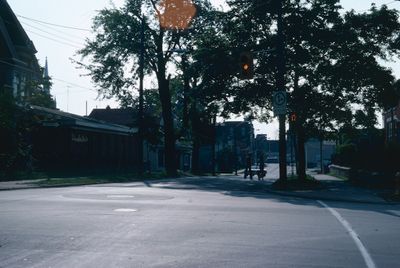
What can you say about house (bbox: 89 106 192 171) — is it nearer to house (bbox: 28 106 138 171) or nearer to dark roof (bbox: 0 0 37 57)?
house (bbox: 28 106 138 171)

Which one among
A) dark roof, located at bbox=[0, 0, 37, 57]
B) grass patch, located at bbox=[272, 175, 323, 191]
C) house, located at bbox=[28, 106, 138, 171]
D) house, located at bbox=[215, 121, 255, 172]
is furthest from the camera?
house, located at bbox=[215, 121, 255, 172]

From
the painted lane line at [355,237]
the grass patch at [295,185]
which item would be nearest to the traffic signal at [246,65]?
the grass patch at [295,185]

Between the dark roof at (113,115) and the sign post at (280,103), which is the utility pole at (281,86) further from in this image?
the dark roof at (113,115)

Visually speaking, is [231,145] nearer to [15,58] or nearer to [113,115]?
[113,115]

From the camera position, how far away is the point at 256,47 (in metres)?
29.4

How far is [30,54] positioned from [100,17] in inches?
338

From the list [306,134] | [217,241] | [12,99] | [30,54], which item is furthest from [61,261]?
[30,54]

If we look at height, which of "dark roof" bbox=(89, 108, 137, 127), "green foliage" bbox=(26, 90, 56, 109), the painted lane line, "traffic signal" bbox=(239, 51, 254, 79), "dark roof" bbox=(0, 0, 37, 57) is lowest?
the painted lane line

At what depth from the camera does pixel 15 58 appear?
43.9 m

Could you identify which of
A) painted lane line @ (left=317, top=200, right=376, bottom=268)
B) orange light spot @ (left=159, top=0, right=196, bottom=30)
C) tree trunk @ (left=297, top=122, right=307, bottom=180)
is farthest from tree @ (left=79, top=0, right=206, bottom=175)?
→ painted lane line @ (left=317, top=200, right=376, bottom=268)

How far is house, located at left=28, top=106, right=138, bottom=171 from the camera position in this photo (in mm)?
37906

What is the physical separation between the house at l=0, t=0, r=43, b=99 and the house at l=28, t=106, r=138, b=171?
311 cm

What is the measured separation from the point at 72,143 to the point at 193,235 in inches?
1276

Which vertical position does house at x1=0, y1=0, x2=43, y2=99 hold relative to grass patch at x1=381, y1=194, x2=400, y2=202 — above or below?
above
